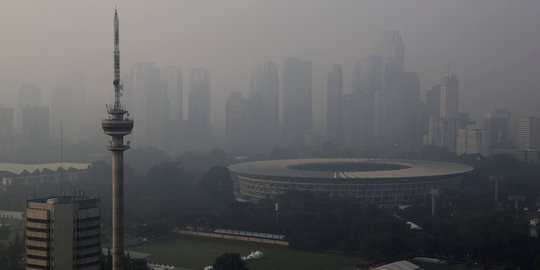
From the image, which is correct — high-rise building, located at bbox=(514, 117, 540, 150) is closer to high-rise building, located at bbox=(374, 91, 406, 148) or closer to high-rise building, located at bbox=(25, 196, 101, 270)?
high-rise building, located at bbox=(374, 91, 406, 148)

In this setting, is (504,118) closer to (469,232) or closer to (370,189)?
(370,189)

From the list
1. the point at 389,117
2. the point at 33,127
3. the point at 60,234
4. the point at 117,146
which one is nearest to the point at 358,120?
the point at 389,117

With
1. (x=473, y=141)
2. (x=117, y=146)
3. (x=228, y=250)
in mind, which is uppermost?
(x=117, y=146)

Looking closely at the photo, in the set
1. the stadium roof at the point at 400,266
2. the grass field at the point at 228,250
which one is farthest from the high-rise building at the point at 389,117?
the stadium roof at the point at 400,266

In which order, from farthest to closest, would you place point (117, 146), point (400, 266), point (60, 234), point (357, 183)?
1. point (357, 183)
2. point (400, 266)
3. point (117, 146)
4. point (60, 234)

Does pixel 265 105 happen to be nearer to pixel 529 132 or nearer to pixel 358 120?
pixel 358 120

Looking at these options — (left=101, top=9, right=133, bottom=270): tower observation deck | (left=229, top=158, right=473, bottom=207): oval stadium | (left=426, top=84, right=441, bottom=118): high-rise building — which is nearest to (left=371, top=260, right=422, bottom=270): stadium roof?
(left=101, top=9, right=133, bottom=270): tower observation deck
